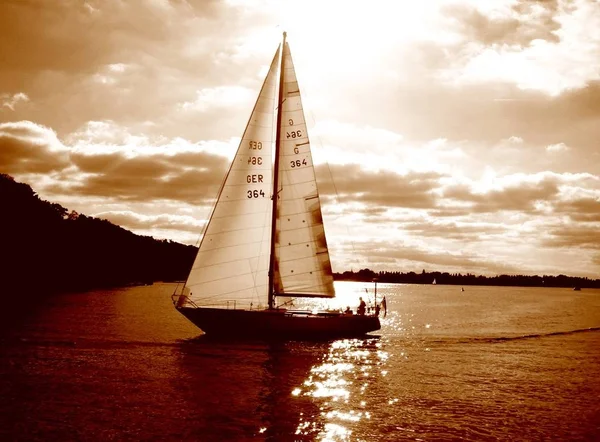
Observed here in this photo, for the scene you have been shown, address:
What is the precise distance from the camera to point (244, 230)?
39500mm

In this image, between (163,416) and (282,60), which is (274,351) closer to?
(163,416)

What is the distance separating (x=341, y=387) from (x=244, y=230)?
15.2m

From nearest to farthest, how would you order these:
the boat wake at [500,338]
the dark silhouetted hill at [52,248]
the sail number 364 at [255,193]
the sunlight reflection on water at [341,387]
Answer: the sunlight reflection on water at [341,387], the sail number 364 at [255,193], the boat wake at [500,338], the dark silhouetted hill at [52,248]

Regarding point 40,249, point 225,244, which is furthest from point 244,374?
point 40,249

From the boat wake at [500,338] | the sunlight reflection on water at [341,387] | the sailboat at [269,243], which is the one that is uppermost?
the sailboat at [269,243]

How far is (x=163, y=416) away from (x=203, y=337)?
24.0 meters

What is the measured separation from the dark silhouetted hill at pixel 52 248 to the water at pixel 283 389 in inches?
2348

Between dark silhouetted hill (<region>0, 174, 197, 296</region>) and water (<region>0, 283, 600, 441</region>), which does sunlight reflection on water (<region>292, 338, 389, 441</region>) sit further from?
dark silhouetted hill (<region>0, 174, 197, 296</region>)

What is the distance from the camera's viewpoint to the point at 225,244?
38.9 meters

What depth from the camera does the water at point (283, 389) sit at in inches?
810

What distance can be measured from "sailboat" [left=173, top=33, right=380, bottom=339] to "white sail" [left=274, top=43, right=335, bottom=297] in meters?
0.08

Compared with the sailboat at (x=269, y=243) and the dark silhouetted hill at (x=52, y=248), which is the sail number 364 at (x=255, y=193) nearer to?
the sailboat at (x=269, y=243)

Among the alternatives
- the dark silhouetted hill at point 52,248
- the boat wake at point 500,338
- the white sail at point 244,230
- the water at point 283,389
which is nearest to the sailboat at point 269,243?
the white sail at point 244,230

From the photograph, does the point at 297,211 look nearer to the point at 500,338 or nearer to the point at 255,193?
the point at 255,193
